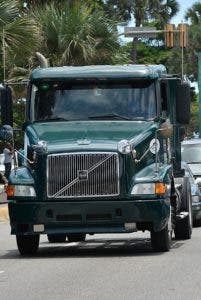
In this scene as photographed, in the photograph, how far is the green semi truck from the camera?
15.5m

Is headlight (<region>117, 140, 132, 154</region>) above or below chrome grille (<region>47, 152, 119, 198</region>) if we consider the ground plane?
above

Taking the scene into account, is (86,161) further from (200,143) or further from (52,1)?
(52,1)

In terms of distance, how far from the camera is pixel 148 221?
15.4 m

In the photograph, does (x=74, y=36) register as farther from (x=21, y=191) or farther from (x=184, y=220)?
(x=21, y=191)

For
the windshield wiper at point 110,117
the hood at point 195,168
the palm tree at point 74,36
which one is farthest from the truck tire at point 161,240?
the palm tree at point 74,36

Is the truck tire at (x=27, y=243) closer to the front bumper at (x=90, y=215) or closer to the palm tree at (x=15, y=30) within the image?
the front bumper at (x=90, y=215)

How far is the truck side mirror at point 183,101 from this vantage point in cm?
1706

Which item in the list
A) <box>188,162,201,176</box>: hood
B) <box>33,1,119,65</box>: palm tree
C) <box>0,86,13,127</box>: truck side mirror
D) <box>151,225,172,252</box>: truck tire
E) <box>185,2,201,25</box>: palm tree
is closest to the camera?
<box>151,225,172,252</box>: truck tire

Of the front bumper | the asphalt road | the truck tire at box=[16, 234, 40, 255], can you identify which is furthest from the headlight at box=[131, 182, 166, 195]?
the truck tire at box=[16, 234, 40, 255]

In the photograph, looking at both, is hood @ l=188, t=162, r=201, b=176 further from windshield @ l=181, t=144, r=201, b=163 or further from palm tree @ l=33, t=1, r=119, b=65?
palm tree @ l=33, t=1, r=119, b=65

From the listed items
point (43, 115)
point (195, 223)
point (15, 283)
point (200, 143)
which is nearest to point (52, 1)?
point (200, 143)

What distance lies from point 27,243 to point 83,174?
1.68 metres

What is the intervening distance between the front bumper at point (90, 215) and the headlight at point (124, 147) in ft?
2.30

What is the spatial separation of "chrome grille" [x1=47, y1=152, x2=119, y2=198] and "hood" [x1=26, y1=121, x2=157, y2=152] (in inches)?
5.3
